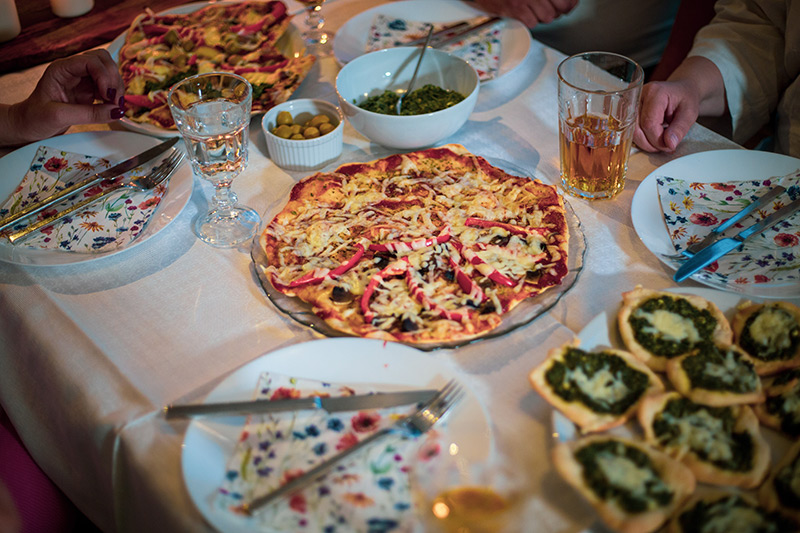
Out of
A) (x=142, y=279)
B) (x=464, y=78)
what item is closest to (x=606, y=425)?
(x=142, y=279)

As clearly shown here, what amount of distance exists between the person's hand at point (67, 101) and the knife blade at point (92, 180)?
0.55ft

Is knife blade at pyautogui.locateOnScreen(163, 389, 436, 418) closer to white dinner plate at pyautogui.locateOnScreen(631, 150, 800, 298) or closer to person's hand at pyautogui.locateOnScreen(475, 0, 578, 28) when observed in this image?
white dinner plate at pyautogui.locateOnScreen(631, 150, 800, 298)

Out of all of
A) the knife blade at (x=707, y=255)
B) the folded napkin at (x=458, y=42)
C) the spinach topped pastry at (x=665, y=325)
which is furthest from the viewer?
the folded napkin at (x=458, y=42)

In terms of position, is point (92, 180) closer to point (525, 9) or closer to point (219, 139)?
point (219, 139)

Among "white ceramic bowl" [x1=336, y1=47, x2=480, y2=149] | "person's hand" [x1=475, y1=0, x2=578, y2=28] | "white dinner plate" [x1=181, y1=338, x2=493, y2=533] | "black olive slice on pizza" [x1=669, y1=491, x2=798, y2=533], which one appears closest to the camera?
"black olive slice on pizza" [x1=669, y1=491, x2=798, y2=533]

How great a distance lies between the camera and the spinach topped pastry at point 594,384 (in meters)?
0.81

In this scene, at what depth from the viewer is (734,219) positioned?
1.16 metres

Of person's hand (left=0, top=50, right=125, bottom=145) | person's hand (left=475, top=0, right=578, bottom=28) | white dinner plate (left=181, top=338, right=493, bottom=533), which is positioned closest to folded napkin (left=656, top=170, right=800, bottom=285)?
white dinner plate (left=181, top=338, right=493, bottom=533)

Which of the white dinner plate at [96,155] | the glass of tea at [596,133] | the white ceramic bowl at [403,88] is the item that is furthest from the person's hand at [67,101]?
the glass of tea at [596,133]

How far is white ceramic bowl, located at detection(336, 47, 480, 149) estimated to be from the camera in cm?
135

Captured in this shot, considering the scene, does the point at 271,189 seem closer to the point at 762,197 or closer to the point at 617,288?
the point at 617,288

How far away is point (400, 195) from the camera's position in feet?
4.18

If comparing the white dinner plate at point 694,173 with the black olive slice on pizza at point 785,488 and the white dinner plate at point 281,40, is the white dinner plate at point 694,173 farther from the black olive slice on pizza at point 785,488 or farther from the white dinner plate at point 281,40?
the white dinner plate at point 281,40

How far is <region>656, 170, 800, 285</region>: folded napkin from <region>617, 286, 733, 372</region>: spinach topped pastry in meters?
0.14
